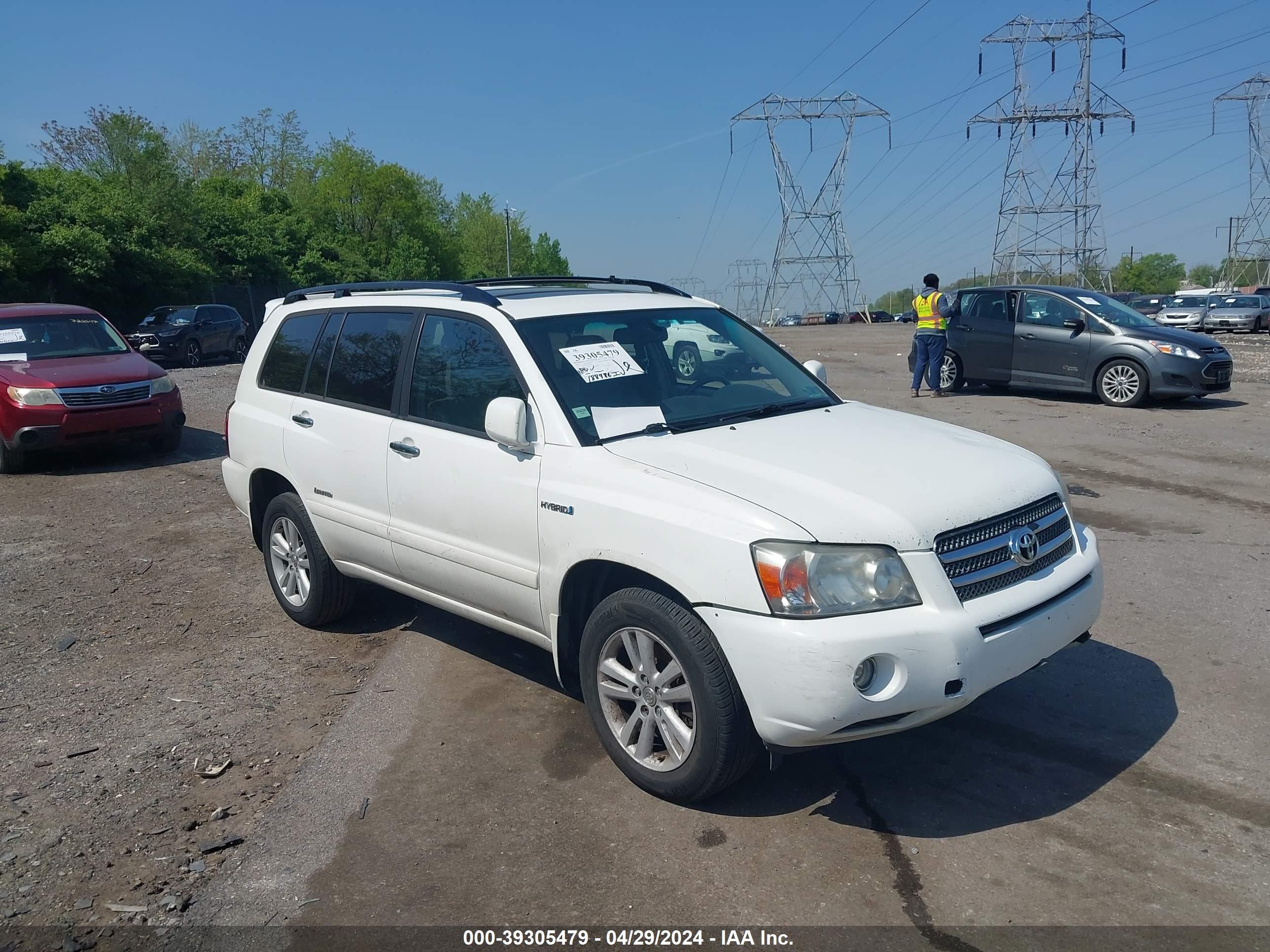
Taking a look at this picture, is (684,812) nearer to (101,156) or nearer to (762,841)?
(762,841)

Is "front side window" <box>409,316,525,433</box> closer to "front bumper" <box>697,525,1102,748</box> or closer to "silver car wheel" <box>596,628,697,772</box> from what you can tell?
"silver car wheel" <box>596,628,697,772</box>

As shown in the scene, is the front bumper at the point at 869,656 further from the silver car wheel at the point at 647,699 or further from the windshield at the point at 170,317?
the windshield at the point at 170,317

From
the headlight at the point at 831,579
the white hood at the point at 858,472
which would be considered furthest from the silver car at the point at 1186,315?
the headlight at the point at 831,579

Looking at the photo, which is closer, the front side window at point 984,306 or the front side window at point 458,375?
the front side window at point 458,375

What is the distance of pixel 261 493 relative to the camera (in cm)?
611

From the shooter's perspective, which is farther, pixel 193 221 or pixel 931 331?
pixel 193 221

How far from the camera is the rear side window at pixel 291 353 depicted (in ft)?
18.8

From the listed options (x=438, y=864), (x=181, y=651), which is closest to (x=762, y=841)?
(x=438, y=864)

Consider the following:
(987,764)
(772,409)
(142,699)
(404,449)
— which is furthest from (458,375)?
(987,764)

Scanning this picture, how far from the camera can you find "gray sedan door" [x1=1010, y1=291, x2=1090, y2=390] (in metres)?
14.1

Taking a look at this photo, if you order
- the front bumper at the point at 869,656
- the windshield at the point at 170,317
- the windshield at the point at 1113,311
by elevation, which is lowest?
the front bumper at the point at 869,656

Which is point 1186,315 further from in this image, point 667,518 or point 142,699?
point 142,699

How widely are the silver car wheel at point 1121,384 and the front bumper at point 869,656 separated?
11.6 m

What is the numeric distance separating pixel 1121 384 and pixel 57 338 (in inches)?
538
